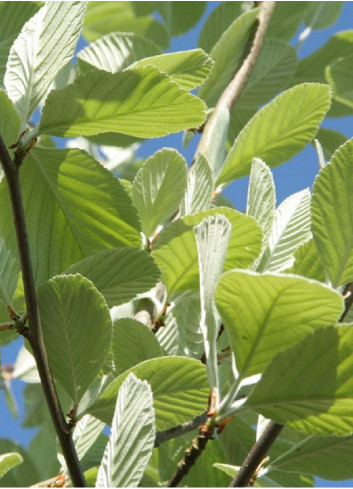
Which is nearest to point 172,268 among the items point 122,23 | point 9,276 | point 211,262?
point 9,276

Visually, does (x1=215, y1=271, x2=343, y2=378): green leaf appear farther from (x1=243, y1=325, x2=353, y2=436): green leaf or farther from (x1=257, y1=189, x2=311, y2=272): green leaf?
(x1=257, y1=189, x2=311, y2=272): green leaf

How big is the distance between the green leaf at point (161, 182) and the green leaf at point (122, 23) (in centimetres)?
68

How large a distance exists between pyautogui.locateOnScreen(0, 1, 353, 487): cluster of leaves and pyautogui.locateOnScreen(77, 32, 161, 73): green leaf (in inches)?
9.4

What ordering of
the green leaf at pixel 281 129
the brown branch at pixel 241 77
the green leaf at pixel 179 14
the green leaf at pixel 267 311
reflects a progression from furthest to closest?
the green leaf at pixel 179 14, the brown branch at pixel 241 77, the green leaf at pixel 281 129, the green leaf at pixel 267 311

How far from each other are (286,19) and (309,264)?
80 centimetres

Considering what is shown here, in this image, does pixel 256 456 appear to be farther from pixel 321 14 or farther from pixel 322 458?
pixel 321 14

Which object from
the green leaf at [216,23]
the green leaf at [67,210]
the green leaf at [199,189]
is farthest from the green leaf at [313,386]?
the green leaf at [216,23]

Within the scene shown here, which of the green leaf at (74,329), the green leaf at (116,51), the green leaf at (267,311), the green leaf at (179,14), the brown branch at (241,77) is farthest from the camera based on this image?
the green leaf at (179,14)

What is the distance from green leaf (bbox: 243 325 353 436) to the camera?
17.3 inches

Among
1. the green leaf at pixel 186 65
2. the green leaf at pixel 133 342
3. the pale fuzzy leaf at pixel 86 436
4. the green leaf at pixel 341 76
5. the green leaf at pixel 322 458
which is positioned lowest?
the pale fuzzy leaf at pixel 86 436

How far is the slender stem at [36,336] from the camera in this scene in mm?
525

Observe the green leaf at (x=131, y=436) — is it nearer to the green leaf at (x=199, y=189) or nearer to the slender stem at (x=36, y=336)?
the slender stem at (x=36, y=336)

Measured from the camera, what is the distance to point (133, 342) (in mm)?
677

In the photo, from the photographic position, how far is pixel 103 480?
47 centimetres
